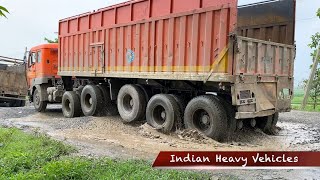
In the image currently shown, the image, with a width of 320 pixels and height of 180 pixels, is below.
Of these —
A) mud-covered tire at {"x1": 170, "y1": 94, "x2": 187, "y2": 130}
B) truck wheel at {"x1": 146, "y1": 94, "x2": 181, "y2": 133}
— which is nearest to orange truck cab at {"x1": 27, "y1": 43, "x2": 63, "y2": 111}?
truck wheel at {"x1": 146, "y1": 94, "x2": 181, "y2": 133}

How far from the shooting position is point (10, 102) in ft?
60.1

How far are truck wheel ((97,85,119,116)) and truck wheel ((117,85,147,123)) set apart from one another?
1.03 meters

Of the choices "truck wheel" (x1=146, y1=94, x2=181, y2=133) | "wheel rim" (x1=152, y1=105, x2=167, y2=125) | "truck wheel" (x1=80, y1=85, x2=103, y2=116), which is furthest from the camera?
"truck wheel" (x1=80, y1=85, x2=103, y2=116)

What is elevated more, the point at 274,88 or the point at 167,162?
the point at 274,88

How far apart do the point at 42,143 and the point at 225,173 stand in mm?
3374

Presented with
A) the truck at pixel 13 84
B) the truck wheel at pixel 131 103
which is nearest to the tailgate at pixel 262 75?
the truck wheel at pixel 131 103

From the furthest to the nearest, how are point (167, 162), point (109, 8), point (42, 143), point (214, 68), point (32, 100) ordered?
point (32, 100) < point (109, 8) < point (214, 68) < point (42, 143) < point (167, 162)

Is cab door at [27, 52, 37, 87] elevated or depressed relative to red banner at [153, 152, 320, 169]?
elevated

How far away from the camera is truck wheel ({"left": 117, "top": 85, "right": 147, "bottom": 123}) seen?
30.4 feet

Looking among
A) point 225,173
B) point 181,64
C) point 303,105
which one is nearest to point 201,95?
point 181,64

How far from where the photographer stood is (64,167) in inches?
180

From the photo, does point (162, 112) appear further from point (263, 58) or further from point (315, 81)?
point (315, 81)

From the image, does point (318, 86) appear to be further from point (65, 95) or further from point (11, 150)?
point (11, 150)

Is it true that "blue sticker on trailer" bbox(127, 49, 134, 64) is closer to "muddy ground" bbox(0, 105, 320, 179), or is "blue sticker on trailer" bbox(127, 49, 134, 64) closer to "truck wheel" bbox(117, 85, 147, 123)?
"truck wheel" bbox(117, 85, 147, 123)
